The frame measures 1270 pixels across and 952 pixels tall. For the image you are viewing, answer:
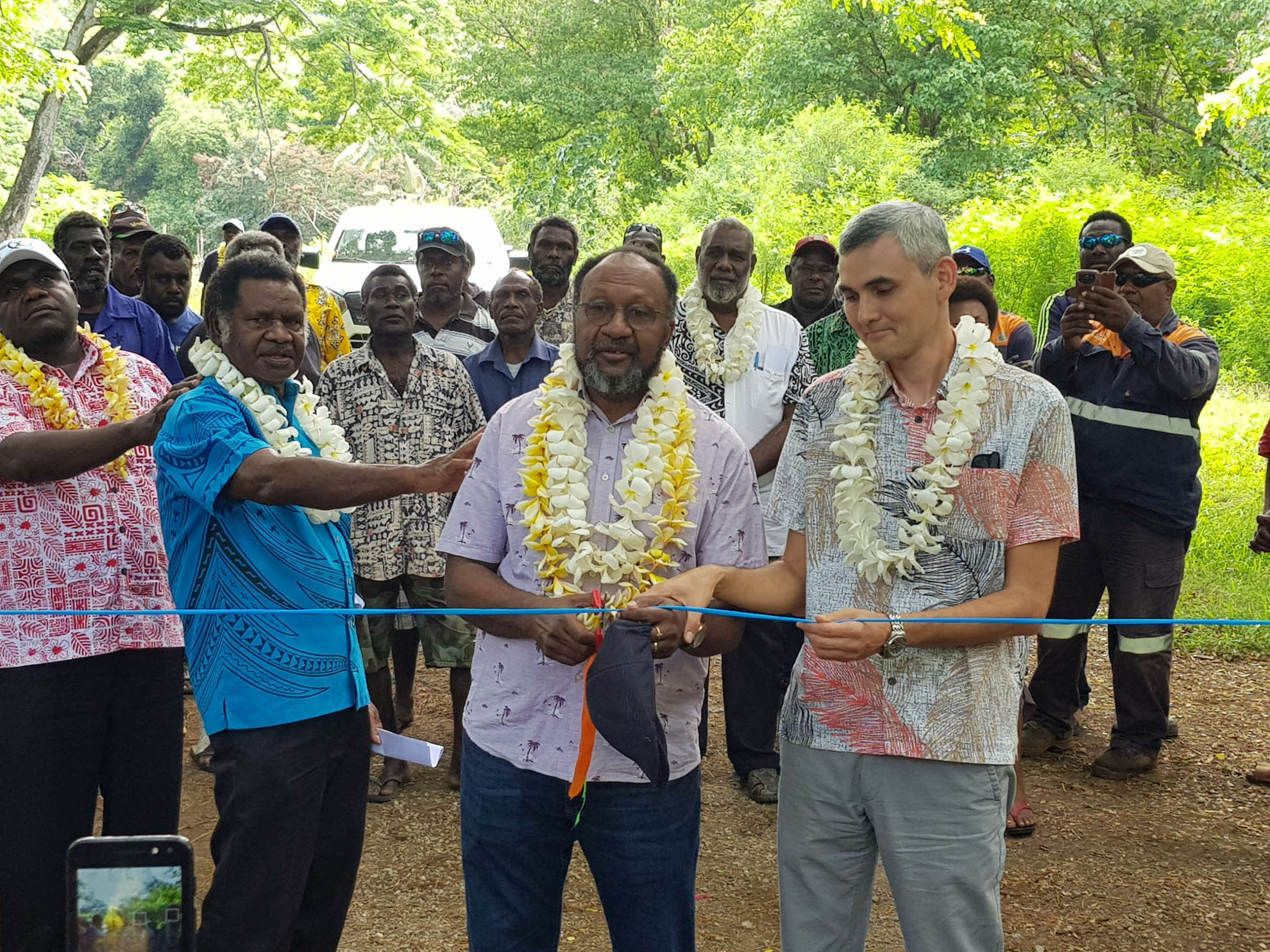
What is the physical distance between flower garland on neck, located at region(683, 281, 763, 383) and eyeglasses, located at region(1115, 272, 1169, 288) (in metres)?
1.68

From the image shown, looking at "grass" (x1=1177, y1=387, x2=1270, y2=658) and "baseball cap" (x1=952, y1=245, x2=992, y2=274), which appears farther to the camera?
"grass" (x1=1177, y1=387, x2=1270, y2=658)

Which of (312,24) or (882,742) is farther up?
(312,24)

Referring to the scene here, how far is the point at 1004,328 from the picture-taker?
6496mm

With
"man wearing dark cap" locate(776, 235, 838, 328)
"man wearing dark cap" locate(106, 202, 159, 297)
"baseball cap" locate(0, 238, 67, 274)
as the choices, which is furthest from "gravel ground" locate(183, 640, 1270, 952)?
"man wearing dark cap" locate(106, 202, 159, 297)

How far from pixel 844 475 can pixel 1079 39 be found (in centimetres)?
2297

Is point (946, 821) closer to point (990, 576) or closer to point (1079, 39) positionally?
point (990, 576)

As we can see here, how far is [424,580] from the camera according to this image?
581 centimetres

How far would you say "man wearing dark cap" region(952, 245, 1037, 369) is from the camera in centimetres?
596

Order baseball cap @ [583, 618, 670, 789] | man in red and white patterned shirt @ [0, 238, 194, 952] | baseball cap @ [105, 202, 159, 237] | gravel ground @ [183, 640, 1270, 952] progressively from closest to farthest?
baseball cap @ [583, 618, 670, 789], man in red and white patterned shirt @ [0, 238, 194, 952], gravel ground @ [183, 640, 1270, 952], baseball cap @ [105, 202, 159, 237]

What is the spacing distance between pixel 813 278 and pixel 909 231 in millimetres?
4077

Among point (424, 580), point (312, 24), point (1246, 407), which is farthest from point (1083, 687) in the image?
point (312, 24)

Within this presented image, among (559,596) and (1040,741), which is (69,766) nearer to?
(559,596)

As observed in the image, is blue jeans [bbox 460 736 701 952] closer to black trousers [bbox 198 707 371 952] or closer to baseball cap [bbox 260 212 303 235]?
black trousers [bbox 198 707 371 952]

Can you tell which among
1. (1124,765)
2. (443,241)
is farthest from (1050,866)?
(443,241)
